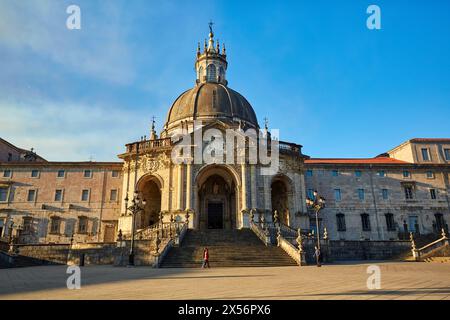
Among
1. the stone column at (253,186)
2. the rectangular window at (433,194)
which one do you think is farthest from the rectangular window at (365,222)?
the stone column at (253,186)

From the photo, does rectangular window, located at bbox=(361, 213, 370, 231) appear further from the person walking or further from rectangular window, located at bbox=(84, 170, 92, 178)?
rectangular window, located at bbox=(84, 170, 92, 178)

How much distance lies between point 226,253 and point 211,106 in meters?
23.5

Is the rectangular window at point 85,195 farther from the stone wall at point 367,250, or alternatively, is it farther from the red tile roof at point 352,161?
the stone wall at point 367,250

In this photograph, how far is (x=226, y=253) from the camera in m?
23.2

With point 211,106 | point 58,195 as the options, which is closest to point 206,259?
point 211,106

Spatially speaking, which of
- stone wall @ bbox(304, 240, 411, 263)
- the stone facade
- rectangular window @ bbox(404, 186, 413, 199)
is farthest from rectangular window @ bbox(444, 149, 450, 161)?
the stone facade

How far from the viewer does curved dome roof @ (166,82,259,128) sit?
1657 inches

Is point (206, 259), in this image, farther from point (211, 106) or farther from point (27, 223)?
point (27, 223)

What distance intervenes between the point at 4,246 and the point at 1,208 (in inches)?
421

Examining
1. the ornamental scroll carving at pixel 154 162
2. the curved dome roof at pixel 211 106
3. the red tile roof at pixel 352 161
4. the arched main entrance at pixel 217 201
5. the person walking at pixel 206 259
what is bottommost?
the person walking at pixel 206 259

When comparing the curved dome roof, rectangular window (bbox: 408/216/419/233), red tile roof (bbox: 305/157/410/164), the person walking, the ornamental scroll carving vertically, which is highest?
the curved dome roof

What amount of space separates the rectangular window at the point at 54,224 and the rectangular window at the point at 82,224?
235 cm

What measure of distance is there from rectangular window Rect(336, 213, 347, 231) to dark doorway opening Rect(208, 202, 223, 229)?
1441cm

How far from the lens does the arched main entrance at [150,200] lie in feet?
120
